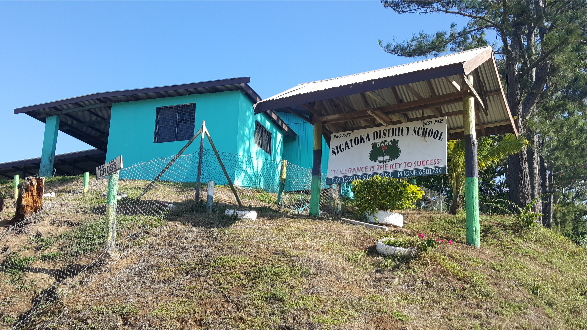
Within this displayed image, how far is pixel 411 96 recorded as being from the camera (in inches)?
449

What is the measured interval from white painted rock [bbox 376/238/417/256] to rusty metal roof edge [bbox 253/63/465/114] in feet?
10.2

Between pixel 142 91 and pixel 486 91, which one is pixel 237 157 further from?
pixel 486 91

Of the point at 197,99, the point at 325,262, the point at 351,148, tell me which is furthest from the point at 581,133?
the point at 325,262

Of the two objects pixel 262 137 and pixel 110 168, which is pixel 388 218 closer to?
pixel 110 168

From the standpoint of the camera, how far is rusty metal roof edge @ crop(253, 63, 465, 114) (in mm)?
8820

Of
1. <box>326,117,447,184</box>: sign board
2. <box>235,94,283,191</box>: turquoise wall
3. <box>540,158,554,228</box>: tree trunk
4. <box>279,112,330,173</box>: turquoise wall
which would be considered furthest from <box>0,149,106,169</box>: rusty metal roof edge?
<box>540,158,554,228</box>: tree trunk

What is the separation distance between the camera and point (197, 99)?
16875mm

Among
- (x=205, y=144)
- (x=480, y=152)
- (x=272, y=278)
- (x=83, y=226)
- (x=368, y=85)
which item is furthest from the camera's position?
(x=205, y=144)

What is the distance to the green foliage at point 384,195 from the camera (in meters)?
11.3

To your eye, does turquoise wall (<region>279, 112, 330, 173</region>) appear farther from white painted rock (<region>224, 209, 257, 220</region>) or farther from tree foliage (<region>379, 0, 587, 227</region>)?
white painted rock (<region>224, 209, 257, 220</region>)

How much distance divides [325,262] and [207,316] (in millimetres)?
2164

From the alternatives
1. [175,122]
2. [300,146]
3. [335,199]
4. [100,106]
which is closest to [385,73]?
[335,199]

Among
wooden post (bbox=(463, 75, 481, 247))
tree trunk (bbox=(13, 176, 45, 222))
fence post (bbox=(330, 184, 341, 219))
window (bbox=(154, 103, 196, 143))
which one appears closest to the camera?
wooden post (bbox=(463, 75, 481, 247))

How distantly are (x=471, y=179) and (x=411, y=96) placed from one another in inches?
110
